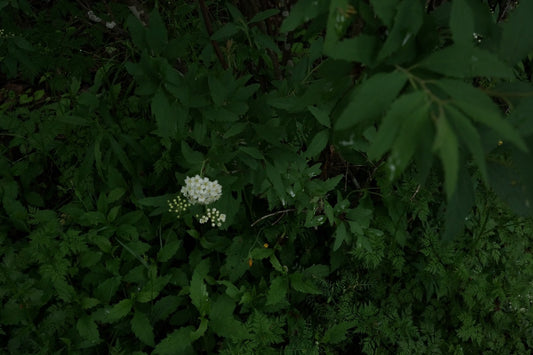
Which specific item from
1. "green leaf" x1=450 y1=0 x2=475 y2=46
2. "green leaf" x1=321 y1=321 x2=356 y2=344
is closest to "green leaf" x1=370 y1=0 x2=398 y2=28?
"green leaf" x1=450 y1=0 x2=475 y2=46

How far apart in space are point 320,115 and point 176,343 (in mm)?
1345

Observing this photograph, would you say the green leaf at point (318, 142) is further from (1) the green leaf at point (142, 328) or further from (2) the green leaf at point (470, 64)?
(1) the green leaf at point (142, 328)

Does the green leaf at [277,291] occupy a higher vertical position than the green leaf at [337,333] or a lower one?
higher

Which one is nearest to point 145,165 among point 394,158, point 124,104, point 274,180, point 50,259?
point 124,104

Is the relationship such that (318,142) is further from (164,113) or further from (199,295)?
(199,295)

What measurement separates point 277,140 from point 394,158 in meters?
0.96

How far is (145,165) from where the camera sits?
103 inches

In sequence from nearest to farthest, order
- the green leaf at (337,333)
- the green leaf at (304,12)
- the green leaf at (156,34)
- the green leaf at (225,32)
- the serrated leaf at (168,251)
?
the green leaf at (304,12), the green leaf at (156,34), the green leaf at (225,32), the green leaf at (337,333), the serrated leaf at (168,251)

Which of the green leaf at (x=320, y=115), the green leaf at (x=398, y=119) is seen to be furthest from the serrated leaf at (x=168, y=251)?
the green leaf at (x=398, y=119)

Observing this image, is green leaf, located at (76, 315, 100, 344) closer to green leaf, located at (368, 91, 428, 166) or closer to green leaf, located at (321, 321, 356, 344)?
green leaf, located at (321, 321, 356, 344)

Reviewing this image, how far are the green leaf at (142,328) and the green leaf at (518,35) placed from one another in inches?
77.1

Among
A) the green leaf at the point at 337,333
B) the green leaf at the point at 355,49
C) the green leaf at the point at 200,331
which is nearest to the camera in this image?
the green leaf at the point at 355,49

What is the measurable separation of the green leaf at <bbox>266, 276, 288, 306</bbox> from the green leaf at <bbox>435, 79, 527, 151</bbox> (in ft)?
5.13

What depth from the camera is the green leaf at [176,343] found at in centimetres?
199
